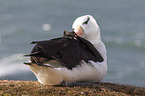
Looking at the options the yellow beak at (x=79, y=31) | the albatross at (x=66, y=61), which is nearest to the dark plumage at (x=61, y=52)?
the albatross at (x=66, y=61)

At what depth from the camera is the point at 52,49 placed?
24.4 feet

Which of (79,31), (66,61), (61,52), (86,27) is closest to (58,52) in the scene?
(61,52)

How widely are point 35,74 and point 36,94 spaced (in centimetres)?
92

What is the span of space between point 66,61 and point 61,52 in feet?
0.97

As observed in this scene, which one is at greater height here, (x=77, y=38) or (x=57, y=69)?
(x=77, y=38)

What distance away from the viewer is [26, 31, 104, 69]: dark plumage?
739cm

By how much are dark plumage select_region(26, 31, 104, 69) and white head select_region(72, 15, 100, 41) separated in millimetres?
727

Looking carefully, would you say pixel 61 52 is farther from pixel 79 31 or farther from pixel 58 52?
pixel 79 31

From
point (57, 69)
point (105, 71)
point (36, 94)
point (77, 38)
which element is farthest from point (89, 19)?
point (36, 94)

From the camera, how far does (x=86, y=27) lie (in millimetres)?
8789

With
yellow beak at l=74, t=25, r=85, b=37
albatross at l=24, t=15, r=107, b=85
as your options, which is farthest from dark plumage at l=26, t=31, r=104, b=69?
yellow beak at l=74, t=25, r=85, b=37

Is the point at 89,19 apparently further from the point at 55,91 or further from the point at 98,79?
the point at 55,91

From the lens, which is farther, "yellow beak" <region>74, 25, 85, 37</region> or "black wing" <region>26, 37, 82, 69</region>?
"yellow beak" <region>74, 25, 85, 37</region>

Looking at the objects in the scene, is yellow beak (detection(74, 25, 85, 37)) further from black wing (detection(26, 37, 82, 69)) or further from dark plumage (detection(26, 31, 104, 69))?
black wing (detection(26, 37, 82, 69))
